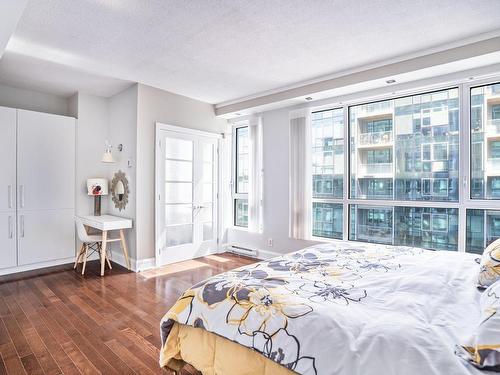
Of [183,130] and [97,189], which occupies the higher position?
[183,130]

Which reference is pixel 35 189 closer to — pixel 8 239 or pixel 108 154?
pixel 8 239

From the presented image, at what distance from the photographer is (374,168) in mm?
3895

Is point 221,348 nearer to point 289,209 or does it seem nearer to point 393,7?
point 393,7

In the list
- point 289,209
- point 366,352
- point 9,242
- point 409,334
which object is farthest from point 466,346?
point 9,242

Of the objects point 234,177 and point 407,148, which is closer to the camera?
point 407,148

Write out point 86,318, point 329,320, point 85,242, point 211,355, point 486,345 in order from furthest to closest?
point 85,242 → point 86,318 → point 211,355 → point 329,320 → point 486,345

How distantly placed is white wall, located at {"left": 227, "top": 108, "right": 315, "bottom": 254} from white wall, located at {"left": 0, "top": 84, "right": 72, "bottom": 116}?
3.24m

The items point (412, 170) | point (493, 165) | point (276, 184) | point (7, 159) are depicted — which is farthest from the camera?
point (276, 184)

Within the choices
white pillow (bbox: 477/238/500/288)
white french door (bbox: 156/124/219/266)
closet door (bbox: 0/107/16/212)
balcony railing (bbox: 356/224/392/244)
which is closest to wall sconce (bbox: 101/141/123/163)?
white french door (bbox: 156/124/219/266)

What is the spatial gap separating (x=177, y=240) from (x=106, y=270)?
41.6 inches

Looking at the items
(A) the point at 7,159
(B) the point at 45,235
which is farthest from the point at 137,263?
(A) the point at 7,159

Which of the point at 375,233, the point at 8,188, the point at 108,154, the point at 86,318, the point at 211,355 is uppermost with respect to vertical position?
the point at 108,154

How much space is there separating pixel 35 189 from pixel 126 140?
1371 millimetres

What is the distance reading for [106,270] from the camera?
413 centimetres
